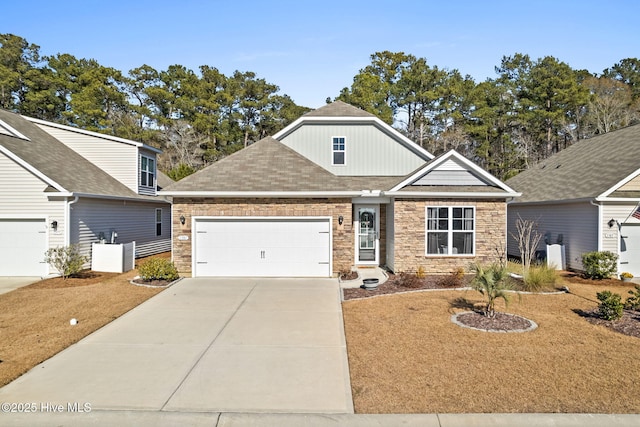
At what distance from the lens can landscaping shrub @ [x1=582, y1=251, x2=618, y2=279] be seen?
1260cm

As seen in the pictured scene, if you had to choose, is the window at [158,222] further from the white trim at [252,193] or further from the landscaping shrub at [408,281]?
the landscaping shrub at [408,281]

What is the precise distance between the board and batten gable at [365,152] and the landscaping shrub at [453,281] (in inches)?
236

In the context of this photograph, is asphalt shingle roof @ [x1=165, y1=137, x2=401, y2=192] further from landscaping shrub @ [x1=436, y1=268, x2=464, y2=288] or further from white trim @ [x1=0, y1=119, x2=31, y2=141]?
white trim @ [x1=0, y1=119, x2=31, y2=141]

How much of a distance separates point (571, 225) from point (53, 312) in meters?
17.2

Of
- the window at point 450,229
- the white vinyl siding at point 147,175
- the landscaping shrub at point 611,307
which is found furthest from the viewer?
the white vinyl siding at point 147,175

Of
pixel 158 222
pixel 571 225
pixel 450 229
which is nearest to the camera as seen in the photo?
pixel 450 229

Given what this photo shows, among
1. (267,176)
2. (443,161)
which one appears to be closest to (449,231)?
(443,161)

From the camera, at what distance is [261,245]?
1309cm

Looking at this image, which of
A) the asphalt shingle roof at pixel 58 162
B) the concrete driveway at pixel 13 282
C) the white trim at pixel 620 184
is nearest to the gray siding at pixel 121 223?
the asphalt shingle roof at pixel 58 162

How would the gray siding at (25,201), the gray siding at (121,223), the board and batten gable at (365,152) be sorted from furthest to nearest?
the board and batten gable at (365,152) < the gray siding at (121,223) < the gray siding at (25,201)

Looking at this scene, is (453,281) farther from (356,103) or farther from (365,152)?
(356,103)

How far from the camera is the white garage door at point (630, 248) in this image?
13.4 m

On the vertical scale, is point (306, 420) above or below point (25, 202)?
below

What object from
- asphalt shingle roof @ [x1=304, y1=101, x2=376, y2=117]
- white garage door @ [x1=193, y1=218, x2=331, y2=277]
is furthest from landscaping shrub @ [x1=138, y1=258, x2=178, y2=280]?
asphalt shingle roof @ [x1=304, y1=101, x2=376, y2=117]
